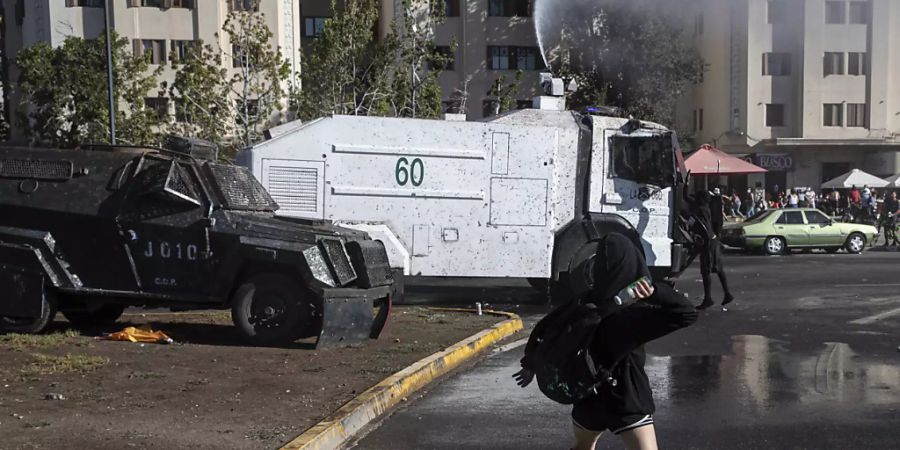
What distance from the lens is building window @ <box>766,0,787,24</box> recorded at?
158 ft

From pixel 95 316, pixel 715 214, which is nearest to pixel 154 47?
pixel 95 316

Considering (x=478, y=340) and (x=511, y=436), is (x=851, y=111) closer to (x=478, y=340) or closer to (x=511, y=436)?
(x=478, y=340)

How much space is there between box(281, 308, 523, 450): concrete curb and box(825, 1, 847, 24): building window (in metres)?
41.8

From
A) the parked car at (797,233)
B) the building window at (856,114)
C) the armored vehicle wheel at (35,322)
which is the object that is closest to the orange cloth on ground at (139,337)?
the armored vehicle wheel at (35,322)

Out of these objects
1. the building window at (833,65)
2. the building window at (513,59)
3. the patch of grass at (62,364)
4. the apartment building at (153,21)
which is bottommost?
the patch of grass at (62,364)

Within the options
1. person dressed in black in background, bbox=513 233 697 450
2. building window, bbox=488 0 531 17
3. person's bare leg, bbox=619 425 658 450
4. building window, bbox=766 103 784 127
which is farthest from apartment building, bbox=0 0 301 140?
person's bare leg, bbox=619 425 658 450

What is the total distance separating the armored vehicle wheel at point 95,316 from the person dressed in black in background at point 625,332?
7.93 m

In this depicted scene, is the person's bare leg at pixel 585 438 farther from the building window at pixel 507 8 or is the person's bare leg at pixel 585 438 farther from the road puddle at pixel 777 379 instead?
the building window at pixel 507 8

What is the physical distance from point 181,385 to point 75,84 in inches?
1116

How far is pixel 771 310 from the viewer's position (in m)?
13.6

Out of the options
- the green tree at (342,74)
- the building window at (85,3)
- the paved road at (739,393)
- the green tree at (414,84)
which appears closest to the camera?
the paved road at (739,393)

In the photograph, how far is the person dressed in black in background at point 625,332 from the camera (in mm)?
4367

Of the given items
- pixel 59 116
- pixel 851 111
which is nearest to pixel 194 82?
pixel 59 116

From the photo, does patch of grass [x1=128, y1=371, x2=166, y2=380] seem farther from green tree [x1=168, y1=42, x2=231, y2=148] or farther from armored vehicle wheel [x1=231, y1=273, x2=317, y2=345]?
green tree [x1=168, y1=42, x2=231, y2=148]
